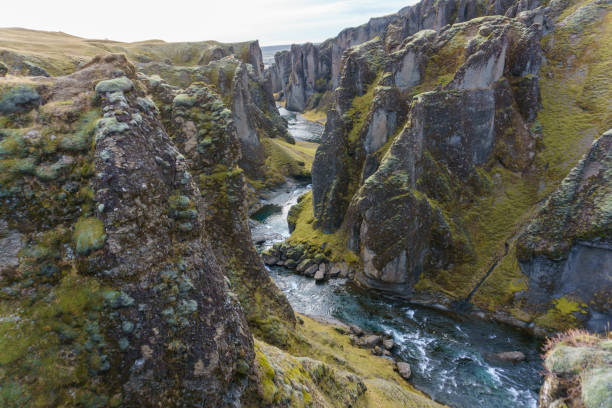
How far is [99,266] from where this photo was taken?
8.35 meters

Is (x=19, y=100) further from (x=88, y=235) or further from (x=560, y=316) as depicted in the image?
(x=560, y=316)

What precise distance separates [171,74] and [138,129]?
212ft

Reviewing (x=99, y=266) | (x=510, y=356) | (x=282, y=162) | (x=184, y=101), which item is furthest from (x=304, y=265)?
(x=282, y=162)

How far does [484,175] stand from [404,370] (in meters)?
29.7

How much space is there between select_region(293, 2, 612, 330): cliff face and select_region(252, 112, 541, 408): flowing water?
2.47 m

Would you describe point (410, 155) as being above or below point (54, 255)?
below

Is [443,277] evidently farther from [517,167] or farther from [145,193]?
[145,193]

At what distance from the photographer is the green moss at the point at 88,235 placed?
8.27 m

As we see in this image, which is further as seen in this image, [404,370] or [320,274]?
[320,274]

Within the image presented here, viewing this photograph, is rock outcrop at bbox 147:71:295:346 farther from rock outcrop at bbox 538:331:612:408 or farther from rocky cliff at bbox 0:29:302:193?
rock outcrop at bbox 538:331:612:408

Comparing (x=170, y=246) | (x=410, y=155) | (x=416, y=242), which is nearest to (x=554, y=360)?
(x=170, y=246)

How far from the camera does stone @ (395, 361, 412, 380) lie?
29.4 meters

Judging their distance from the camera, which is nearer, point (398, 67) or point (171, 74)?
point (398, 67)

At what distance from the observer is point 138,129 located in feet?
31.8
